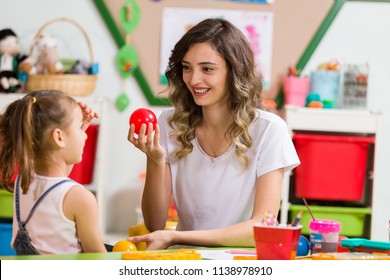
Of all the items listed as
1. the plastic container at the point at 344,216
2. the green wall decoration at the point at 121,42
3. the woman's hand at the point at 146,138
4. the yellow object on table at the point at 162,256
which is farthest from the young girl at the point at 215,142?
the green wall decoration at the point at 121,42

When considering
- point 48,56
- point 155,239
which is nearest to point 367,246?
point 155,239

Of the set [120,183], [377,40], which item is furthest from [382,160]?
[120,183]

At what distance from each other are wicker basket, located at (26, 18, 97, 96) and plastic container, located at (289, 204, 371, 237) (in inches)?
46.0

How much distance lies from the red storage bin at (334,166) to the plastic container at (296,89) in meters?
0.21

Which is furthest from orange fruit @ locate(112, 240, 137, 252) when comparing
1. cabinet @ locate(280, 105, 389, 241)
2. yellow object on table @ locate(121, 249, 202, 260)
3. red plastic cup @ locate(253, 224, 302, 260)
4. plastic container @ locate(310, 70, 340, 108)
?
plastic container @ locate(310, 70, 340, 108)

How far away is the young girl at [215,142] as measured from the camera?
75.4 inches

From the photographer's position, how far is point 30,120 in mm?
1345

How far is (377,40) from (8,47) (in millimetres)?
1898

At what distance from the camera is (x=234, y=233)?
1682 millimetres

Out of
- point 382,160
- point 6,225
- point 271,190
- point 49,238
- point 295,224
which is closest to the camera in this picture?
point 295,224

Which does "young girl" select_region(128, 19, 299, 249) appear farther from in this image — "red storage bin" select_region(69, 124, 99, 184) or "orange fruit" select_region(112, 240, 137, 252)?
"red storage bin" select_region(69, 124, 99, 184)

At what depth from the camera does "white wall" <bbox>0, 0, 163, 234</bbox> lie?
12.2 feet
